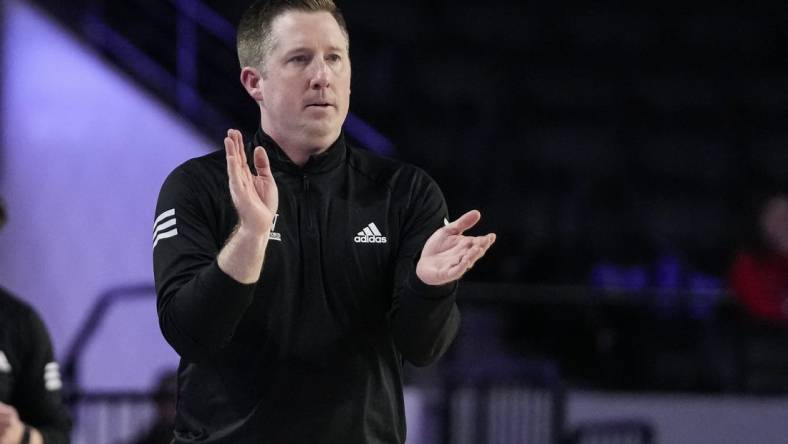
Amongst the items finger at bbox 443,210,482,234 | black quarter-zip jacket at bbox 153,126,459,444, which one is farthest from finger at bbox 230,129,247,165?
finger at bbox 443,210,482,234

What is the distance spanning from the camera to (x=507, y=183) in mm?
9984

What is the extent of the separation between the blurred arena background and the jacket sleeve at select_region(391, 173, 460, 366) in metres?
4.00

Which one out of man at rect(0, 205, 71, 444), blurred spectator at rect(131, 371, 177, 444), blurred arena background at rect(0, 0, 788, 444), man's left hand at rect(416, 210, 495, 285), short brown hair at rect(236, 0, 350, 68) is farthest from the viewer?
blurred arena background at rect(0, 0, 788, 444)

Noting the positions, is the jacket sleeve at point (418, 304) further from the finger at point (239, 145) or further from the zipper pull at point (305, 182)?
the finger at point (239, 145)

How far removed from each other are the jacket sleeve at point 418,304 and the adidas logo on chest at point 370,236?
0.20 feet

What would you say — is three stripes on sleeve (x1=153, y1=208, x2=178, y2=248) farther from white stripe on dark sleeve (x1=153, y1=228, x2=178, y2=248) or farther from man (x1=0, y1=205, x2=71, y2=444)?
man (x1=0, y1=205, x2=71, y2=444)

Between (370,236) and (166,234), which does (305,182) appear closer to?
(370,236)

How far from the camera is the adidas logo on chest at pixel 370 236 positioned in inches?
123

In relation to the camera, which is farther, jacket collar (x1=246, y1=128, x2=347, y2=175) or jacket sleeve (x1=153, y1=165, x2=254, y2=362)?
jacket collar (x1=246, y1=128, x2=347, y2=175)

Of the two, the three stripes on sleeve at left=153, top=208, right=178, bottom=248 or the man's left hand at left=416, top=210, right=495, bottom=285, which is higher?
the three stripes on sleeve at left=153, top=208, right=178, bottom=248

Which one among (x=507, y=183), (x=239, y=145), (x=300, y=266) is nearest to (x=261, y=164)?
(x=239, y=145)

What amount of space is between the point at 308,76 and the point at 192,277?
546 mm

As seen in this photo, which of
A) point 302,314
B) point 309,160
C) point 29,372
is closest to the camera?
point 302,314

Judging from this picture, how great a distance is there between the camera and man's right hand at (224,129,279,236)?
280 cm
